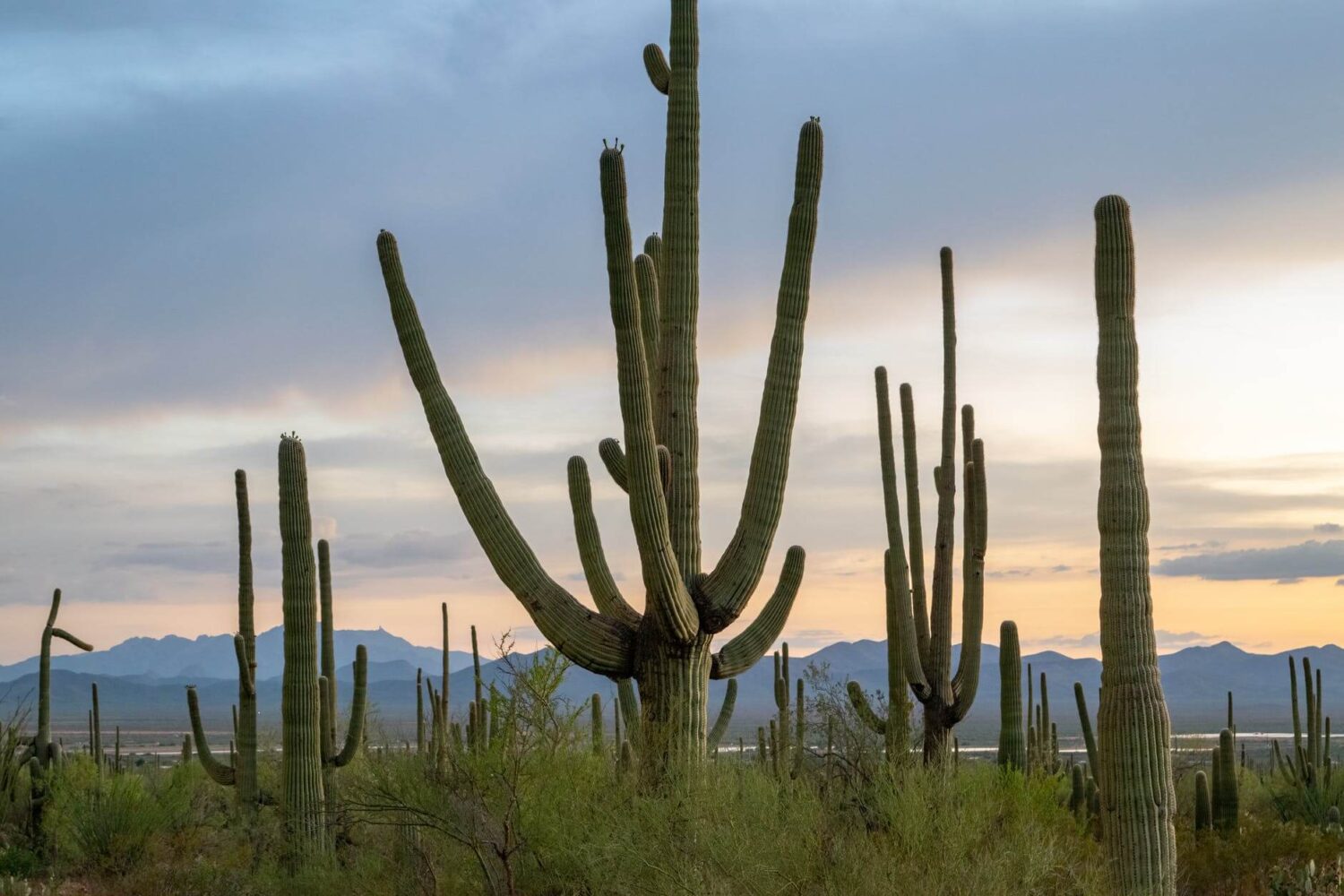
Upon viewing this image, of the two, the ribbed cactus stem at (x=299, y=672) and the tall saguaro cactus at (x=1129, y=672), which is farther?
the ribbed cactus stem at (x=299, y=672)

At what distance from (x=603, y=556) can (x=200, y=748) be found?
963 centimetres

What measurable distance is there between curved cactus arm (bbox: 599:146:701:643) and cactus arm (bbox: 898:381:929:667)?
6.16m

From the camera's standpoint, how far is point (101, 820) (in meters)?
20.3

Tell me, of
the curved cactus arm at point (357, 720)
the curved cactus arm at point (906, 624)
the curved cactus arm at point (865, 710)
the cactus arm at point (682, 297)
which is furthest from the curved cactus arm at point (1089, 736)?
the curved cactus arm at point (357, 720)

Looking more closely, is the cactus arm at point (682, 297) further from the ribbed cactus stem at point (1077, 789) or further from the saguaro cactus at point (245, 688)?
the ribbed cactus stem at point (1077, 789)

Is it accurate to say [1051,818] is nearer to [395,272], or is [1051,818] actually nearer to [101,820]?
[395,272]

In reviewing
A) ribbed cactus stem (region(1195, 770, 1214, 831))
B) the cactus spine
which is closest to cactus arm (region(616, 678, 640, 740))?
the cactus spine

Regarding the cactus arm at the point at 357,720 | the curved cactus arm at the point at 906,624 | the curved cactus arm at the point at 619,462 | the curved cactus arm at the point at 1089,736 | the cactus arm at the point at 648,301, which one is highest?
the cactus arm at the point at 648,301

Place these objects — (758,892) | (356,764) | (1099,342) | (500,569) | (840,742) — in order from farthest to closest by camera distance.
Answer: (356,764) < (840,742) < (500,569) < (1099,342) < (758,892)

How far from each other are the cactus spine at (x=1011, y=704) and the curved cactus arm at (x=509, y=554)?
6.73m

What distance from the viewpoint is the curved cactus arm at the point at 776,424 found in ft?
44.5

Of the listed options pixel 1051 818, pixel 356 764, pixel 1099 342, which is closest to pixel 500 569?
pixel 1099 342

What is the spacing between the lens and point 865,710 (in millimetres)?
18219

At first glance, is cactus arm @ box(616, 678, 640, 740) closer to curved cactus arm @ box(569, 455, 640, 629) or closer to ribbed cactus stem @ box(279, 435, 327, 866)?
curved cactus arm @ box(569, 455, 640, 629)
